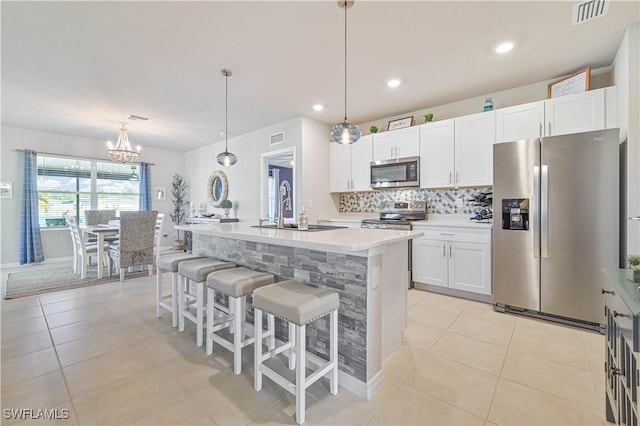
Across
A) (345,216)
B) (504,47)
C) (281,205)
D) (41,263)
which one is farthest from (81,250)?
(504,47)

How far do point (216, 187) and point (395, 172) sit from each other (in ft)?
14.5

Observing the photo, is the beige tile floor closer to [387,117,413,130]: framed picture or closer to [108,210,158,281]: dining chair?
[108,210,158,281]: dining chair

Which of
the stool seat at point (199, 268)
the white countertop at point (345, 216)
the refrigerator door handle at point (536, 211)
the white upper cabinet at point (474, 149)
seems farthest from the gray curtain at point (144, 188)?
the refrigerator door handle at point (536, 211)

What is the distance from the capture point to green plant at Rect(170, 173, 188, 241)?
7.29 meters

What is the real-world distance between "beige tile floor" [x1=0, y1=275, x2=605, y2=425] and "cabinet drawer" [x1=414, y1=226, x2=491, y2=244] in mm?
897

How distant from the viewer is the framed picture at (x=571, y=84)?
2855mm

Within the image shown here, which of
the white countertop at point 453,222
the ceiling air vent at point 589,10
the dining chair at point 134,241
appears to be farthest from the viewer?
the dining chair at point 134,241

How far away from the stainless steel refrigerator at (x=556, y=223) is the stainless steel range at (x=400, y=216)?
114 centimetres

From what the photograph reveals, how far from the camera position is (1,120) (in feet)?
15.9

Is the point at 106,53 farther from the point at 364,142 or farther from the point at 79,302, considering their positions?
the point at 364,142

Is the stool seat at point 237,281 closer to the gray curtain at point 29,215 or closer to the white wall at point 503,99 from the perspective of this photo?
the white wall at point 503,99

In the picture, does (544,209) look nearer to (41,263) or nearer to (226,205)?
(226,205)

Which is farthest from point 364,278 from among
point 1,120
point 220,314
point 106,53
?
point 1,120

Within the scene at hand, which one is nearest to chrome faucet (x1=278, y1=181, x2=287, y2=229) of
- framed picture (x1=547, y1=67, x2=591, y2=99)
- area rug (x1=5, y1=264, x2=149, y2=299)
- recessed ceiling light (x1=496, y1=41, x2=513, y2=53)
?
recessed ceiling light (x1=496, y1=41, x2=513, y2=53)
